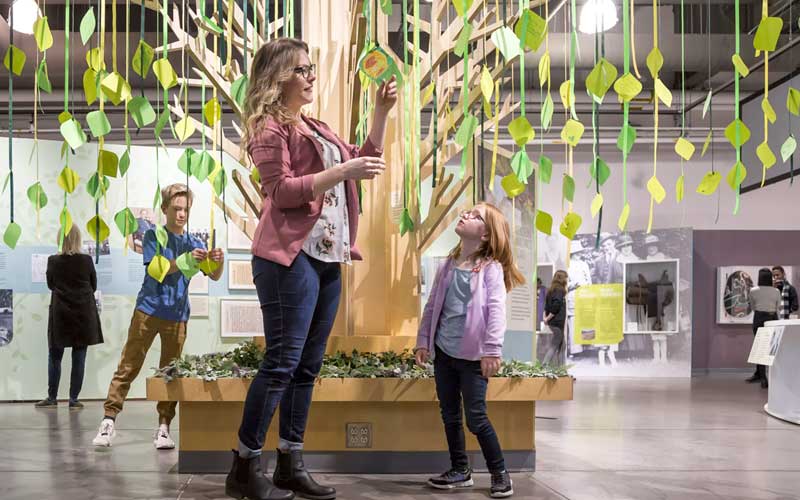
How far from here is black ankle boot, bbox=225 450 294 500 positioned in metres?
2.09

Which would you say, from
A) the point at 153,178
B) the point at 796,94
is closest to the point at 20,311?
the point at 153,178

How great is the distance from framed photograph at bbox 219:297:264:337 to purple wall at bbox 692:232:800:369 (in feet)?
21.2

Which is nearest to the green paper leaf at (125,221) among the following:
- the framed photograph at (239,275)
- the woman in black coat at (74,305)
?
the woman in black coat at (74,305)

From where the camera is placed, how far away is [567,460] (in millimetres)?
3285

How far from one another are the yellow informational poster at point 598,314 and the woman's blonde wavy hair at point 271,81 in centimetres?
832

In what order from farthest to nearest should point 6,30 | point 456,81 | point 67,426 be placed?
point 6,30 < point 67,426 < point 456,81

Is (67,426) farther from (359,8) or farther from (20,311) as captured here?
(359,8)

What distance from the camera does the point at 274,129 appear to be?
2.09 metres

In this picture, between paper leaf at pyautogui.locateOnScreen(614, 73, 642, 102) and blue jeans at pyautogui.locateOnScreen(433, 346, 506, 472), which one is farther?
blue jeans at pyautogui.locateOnScreen(433, 346, 506, 472)

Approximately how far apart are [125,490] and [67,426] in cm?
211

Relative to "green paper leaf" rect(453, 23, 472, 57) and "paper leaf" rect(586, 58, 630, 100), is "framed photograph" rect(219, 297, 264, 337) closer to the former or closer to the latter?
"green paper leaf" rect(453, 23, 472, 57)

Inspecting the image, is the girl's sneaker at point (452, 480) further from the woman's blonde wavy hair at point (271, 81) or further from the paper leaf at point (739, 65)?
the paper leaf at point (739, 65)

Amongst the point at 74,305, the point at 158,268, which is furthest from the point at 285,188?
the point at 74,305

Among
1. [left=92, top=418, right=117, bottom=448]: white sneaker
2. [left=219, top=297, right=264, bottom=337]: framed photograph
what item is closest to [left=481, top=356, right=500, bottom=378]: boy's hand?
[left=92, top=418, right=117, bottom=448]: white sneaker
